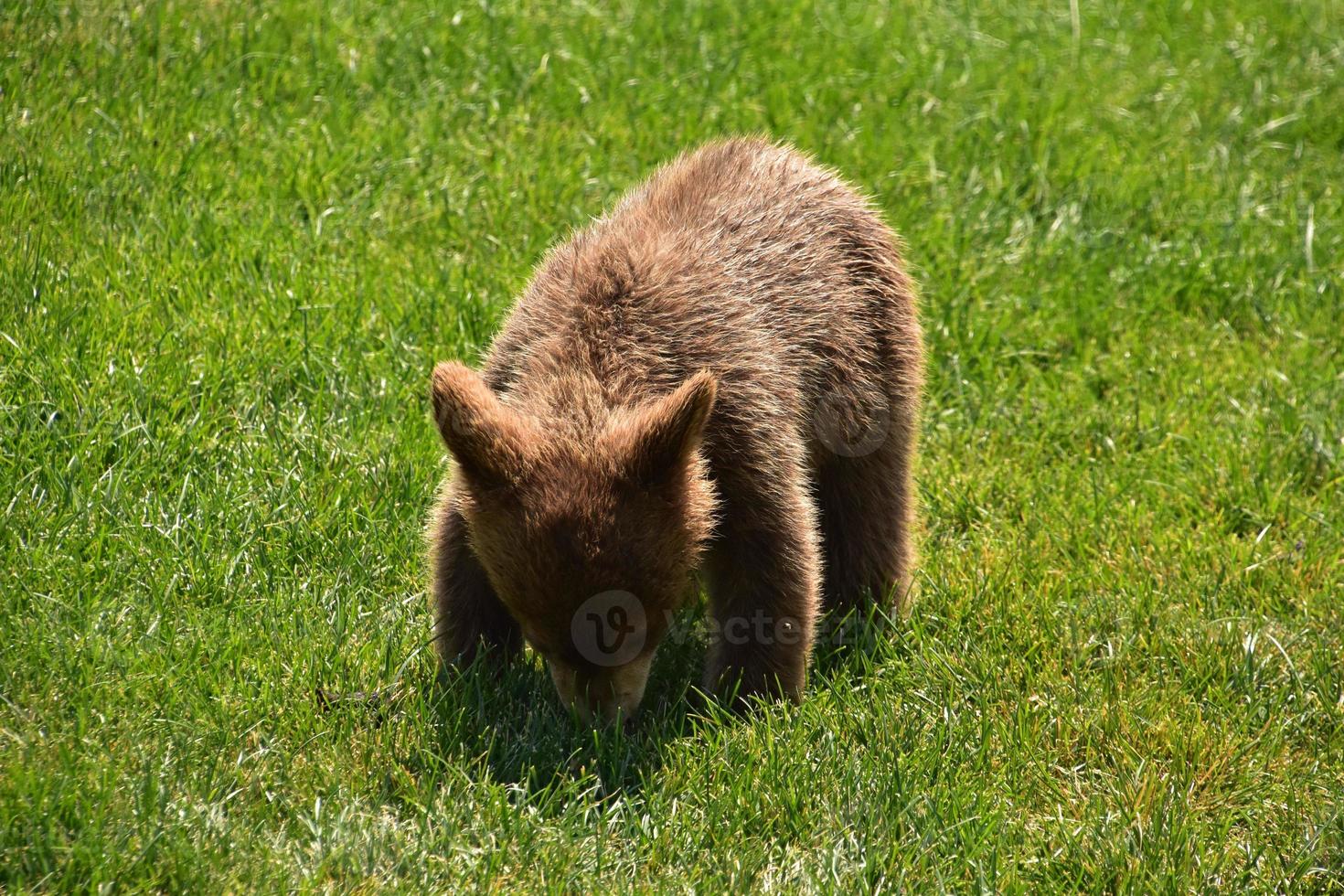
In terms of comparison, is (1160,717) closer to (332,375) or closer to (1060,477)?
(1060,477)

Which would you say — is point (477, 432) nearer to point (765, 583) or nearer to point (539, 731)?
point (539, 731)

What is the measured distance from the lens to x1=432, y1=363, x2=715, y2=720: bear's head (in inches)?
160

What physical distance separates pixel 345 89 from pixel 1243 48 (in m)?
5.65

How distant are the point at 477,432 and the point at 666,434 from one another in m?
0.52

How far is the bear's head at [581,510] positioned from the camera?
4070 mm

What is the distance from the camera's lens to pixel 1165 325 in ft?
23.4

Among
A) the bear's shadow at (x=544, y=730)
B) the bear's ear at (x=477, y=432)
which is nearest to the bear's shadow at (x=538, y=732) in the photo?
the bear's shadow at (x=544, y=730)

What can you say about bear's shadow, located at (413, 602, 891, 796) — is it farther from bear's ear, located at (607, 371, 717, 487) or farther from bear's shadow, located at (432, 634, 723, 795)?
bear's ear, located at (607, 371, 717, 487)

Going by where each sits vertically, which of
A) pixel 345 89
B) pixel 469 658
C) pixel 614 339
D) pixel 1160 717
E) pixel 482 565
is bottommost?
pixel 1160 717

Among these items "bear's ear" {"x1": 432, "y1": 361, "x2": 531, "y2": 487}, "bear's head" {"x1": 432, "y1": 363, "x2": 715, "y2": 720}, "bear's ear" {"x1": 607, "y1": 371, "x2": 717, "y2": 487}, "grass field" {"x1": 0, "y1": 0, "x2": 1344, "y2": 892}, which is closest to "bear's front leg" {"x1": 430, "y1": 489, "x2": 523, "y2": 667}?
"grass field" {"x1": 0, "y1": 0, "x2": 1344, "y2": 892}

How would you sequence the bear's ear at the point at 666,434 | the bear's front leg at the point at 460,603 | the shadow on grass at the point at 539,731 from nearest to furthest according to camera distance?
the bear's ear at the point at 666,434 → the shadow on grass at the point at 539,731 → the bear's front leg at the point at 460,603

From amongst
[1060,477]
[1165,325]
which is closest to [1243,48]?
[1165,325]

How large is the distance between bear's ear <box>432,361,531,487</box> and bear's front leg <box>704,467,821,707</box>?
737mm

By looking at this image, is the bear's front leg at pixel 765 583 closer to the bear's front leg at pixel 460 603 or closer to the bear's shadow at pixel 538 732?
the bear's shadow at pixel 538 732
